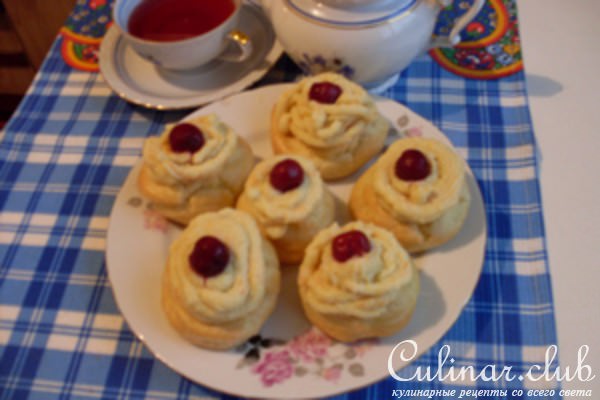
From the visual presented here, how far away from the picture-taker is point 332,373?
0.87 meters

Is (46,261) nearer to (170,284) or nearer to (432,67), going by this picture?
(170,284)

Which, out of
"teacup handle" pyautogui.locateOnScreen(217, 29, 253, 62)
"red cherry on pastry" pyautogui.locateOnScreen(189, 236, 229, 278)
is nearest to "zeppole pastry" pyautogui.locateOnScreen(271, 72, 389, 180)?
"teacup handle" pyautogui.locateOnScreen(217, 29, 253, 62)

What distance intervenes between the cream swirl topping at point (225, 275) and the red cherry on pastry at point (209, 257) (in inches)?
0.4

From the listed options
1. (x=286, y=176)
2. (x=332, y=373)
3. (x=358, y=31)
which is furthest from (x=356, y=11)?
(x=332, y=373)

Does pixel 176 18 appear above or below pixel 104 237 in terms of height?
above

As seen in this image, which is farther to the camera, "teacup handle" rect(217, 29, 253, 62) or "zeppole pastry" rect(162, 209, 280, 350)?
"teacup handle" rect(217, 29, 253, 62)

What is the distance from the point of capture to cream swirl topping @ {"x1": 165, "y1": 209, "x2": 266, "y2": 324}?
0.84 m

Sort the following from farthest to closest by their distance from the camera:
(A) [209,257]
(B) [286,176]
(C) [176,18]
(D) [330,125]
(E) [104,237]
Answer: (C) [176,18] < (E) [104,237] < (D) [330,125] < (B) [286,176] < (A) [209,257]

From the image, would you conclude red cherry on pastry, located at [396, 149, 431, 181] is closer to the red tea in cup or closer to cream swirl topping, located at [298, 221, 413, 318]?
cream swirl topping, located at [298, 221, 413, 318]

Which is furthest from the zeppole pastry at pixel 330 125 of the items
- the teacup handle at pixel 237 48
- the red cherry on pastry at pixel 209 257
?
the red cherry on pastry at pixel 209 257

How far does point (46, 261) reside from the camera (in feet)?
3.69

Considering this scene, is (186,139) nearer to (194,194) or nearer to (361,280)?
(194,194)

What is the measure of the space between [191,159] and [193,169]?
0.07ft

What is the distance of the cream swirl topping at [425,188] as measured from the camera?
0.93 m
